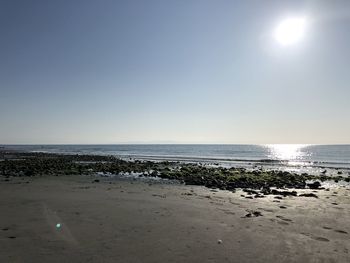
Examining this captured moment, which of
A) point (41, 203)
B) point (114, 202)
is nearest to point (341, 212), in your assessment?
point (114, 202)

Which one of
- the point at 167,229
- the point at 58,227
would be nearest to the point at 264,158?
the point at 167,229

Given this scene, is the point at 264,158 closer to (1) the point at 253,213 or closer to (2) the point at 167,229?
(1) the point at 253,213

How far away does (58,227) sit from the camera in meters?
9.98

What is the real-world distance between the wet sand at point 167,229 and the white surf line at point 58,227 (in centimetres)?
3

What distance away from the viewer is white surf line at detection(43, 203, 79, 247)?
8718 mm

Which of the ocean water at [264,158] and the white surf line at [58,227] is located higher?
the ocean water at [264,158]

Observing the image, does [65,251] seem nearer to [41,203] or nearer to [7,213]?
[7,213]

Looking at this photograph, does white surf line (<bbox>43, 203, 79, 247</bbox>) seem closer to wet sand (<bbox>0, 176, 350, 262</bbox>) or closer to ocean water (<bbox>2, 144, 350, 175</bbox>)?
wet sand (<bbox>0, 176, 350, 262</bbox>)

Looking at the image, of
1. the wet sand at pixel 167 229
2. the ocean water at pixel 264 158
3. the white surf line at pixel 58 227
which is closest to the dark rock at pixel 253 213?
the wet sand at pixel 167 229

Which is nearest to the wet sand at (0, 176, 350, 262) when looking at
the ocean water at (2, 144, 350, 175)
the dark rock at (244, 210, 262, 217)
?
the dark rock at (244, 210, 262, 217)

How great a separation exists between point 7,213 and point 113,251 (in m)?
5.93

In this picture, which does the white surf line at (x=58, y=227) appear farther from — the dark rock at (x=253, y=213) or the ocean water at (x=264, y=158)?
the ocean water at (x=264, y=158)

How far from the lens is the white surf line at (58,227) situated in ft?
28.6

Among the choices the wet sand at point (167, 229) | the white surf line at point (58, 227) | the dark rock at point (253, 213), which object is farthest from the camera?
the dark rock at point (253, 213)
